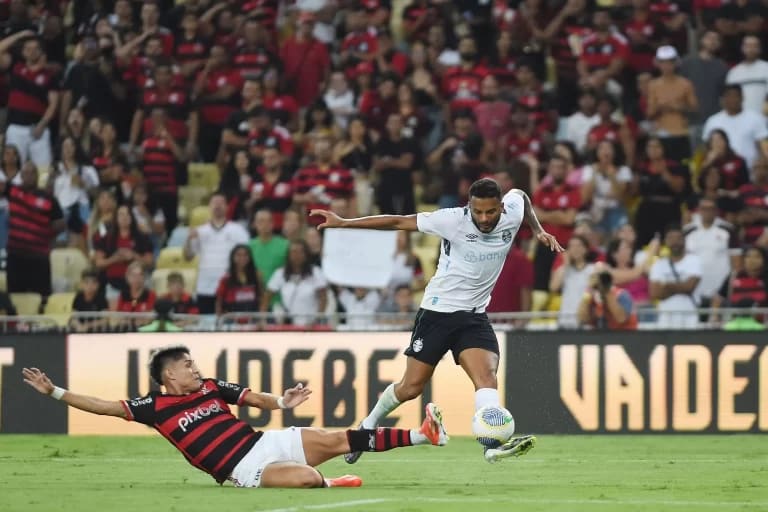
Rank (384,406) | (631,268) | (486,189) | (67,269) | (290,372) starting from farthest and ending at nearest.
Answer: (67,269) → (631,268) → (290,372) → (384,406) → (486,189)

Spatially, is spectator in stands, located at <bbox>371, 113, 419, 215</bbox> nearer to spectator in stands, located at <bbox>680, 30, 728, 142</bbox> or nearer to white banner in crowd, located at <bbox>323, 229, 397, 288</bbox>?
white banner in crowd, located at <bbox>323, 229, 397, 288</bbox>

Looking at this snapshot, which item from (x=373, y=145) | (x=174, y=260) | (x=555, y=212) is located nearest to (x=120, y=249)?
(x=174, y=260)

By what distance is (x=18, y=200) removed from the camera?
67.1ft

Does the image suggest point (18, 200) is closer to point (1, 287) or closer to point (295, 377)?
point (1, 287)

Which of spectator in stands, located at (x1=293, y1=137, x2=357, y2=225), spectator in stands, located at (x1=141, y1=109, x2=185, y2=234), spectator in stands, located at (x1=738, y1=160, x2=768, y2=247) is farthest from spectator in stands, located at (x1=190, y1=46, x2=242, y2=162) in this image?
spectator in stands, located at (x1=738, y1=160, x2=768, y2=247)

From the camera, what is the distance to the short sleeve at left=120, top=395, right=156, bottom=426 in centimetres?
1106

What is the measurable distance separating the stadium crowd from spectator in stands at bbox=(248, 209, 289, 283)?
0.03 metres

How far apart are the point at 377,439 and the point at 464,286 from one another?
1494mm

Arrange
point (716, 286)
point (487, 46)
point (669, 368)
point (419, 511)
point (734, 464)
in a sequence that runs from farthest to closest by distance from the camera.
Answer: point (487, 46)
point (716, 286)
point (669, 368)
point (734, 464)
point (419, 511)

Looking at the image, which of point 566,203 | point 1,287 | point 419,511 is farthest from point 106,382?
point 419,511

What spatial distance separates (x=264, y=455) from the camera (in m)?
11.0

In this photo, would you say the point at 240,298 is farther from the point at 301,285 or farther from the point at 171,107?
the point at 171,107

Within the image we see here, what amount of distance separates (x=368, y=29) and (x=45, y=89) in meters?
4.44

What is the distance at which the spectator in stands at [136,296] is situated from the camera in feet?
61.2
